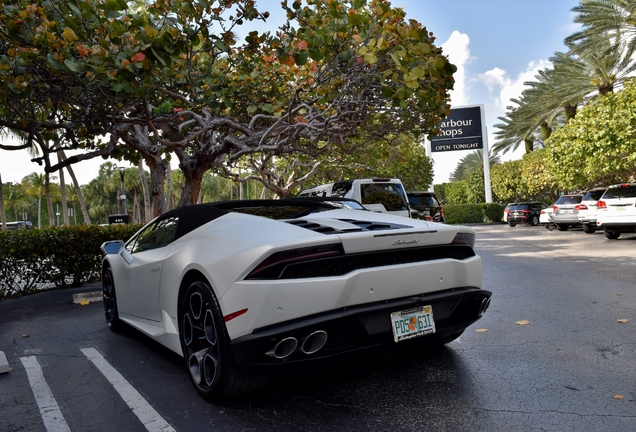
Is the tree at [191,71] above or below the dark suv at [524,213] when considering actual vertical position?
above

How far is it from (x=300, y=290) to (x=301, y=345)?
325 mm

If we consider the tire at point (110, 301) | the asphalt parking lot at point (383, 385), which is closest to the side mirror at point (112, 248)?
the tire at point (110, 301)

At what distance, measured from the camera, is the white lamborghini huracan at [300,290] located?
10.0 feet

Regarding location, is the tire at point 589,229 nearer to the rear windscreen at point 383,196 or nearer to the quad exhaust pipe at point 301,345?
the rear windscreen at point 383,196

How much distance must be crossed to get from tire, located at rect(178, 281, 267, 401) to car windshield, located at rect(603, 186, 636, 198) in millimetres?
14505

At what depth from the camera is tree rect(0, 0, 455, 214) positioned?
6898 millimetres

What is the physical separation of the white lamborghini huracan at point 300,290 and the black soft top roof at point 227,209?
0.03 metres

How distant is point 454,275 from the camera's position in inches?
144

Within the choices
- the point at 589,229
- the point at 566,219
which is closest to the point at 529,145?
the point at 566,219

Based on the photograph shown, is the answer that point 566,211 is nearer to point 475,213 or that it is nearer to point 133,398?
point 475,213

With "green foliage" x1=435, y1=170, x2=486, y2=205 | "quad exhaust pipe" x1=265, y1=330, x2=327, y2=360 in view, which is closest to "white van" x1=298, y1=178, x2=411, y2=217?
"quad exhaust pipe" x1=265, y1=330, x2=327, y2=360

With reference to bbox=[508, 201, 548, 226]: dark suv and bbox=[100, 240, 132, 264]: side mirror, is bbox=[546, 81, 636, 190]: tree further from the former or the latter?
bbox=[100, 240, 132, 264]: side mirror

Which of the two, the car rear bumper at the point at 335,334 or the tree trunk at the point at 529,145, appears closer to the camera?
the car rear bumper at the point at 335,334

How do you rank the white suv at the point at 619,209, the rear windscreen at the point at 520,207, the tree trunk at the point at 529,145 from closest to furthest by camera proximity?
the white suv at the point at 619,209 → the rear windscreen at the point at 520,207 → the tree trunk at the point at 529,145
